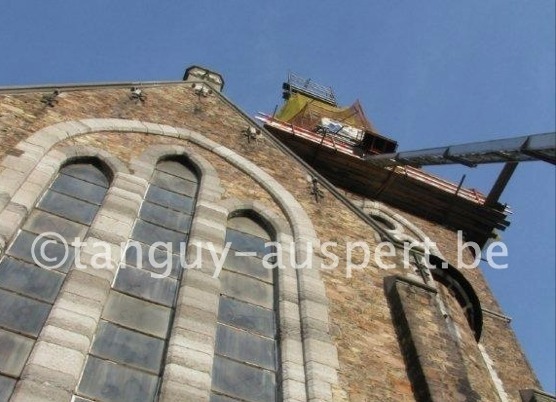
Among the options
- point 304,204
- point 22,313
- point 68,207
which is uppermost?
point 304,204

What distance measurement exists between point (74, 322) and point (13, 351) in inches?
23.2

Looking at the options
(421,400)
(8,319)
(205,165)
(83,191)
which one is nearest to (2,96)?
(83,191)

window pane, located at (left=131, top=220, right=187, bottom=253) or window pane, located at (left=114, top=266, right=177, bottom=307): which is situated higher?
window pane, located at (left=131, top=220, right=187, bottom=253)

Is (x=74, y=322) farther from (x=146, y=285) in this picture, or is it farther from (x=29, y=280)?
(x=146, y=285)

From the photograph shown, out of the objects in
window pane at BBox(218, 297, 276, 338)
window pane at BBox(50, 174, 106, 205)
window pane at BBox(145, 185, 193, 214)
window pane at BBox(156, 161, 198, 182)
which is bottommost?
window pane at BBox(218, 297, 276, 338)

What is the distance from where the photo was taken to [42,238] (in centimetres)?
728

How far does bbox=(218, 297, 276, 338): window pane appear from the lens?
7.30 meters

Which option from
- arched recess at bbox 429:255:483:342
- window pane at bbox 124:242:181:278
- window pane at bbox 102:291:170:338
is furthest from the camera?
arched recess at bbox 429:255:483:342

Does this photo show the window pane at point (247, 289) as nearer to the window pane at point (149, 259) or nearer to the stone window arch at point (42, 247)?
the window pane at point (149, 259)

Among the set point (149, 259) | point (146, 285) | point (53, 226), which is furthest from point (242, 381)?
point (53, 226)

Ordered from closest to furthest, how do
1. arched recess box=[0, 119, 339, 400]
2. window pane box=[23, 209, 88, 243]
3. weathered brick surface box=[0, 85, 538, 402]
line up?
arched recess box=[0, 119, 339, 400], weathered brick surface box=[0, 85, 538, 402], window pane box=[23, 209, 88, 243]

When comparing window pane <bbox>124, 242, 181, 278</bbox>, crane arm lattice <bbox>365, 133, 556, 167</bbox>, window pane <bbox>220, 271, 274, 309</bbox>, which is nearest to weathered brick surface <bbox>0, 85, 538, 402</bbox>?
window pane <bbox>220, 271, 274, 309</bbox>

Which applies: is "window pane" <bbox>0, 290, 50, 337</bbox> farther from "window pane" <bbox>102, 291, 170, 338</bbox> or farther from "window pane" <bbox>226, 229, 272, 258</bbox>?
"window pane" <bbox>226, 229, 272, 258</bbox>

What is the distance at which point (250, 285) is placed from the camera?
8023mm
